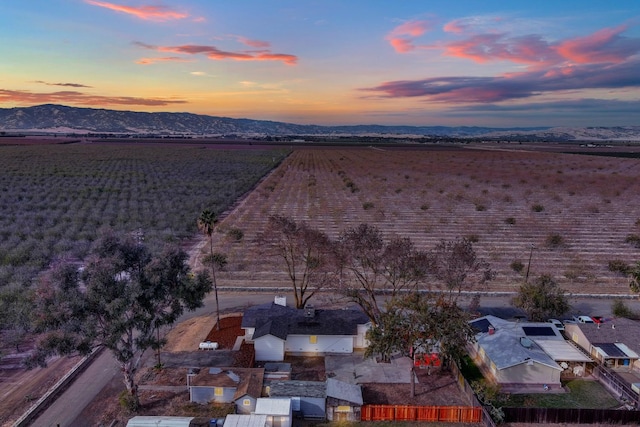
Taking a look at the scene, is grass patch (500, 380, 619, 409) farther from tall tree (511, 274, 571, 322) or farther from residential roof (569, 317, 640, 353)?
tall tree (511, 274, 571, 322)

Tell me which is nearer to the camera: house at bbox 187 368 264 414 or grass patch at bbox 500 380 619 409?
house at bbox 187 368 264 414

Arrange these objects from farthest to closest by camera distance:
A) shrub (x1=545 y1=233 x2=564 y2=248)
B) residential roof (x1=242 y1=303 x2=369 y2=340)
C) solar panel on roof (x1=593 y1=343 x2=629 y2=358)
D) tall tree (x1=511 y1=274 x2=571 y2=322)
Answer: shrub (x1=545 y1=233 x2=564 y2=248) → tall tree (x1=511 y1=274 x2=571 y2=322) → residential roof (x1=242 y1=303 x2=369 y2=340) → solar panel on roof (x1=593 y1=343 x2=629 y2=358)

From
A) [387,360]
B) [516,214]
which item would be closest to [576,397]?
[387,360]

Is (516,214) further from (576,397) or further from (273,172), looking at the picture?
(273,172)

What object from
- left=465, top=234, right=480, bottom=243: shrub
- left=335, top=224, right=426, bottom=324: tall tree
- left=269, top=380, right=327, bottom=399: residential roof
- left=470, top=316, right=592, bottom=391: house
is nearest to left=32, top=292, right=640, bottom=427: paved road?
left=470, top=316, right=592, bottom=391: house

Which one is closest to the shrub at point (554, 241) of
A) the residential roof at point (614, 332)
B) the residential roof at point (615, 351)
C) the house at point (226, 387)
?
the residential roof at point (614, 332)

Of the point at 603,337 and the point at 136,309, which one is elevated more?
the point at 136,309
